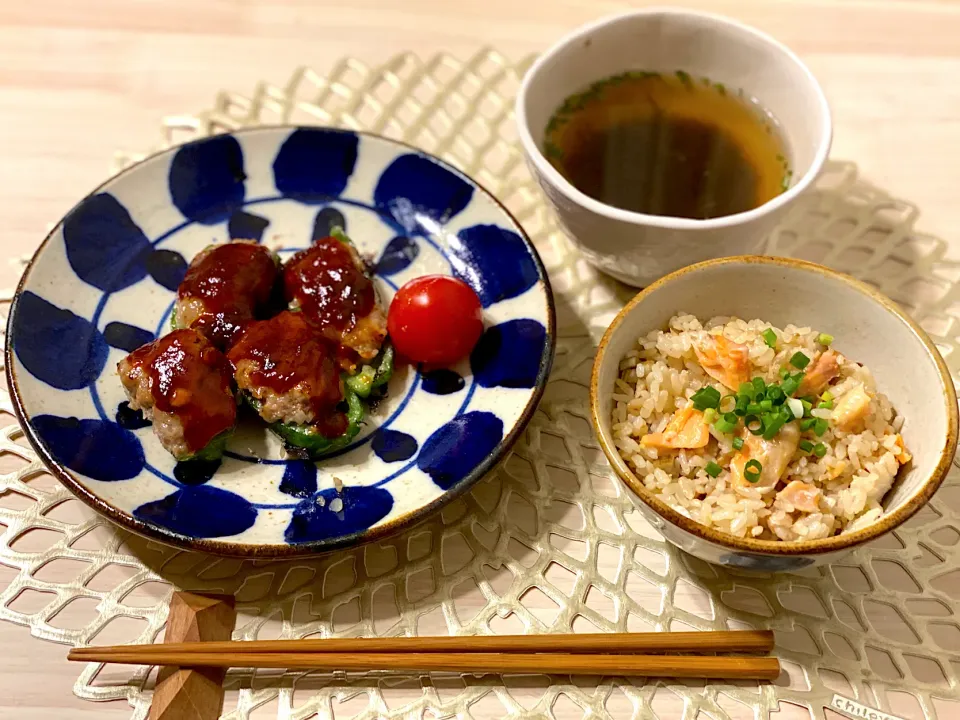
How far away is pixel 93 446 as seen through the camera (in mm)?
2023

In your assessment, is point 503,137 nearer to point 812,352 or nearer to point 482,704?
point 812,352

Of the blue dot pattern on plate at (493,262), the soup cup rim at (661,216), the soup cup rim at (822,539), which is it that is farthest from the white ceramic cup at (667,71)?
the soup cup rim at (822,539)

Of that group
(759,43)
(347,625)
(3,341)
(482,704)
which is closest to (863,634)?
(482,704)

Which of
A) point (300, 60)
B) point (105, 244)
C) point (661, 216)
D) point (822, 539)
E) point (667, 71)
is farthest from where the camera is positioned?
point (300, 60)

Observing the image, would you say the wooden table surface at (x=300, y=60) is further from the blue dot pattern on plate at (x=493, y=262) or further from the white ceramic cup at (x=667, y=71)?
the blue dot pattern on plate at (x=493, y=262)

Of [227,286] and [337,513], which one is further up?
[227,286]

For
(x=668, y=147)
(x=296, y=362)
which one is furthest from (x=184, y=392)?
(x=668, y=147)

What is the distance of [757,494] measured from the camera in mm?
1763

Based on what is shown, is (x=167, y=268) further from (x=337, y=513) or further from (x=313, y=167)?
(x=337, y=513)

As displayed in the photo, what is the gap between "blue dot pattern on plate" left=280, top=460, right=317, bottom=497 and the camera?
2.03 metres

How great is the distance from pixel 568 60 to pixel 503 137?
1.65 ft

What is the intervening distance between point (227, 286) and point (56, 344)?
51 cm

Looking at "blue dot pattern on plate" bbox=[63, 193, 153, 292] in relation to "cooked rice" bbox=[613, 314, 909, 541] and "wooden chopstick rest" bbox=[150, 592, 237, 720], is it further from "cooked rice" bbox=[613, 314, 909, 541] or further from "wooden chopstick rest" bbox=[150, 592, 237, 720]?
"cooked rice" bbox=[613, 314, 909, 541]

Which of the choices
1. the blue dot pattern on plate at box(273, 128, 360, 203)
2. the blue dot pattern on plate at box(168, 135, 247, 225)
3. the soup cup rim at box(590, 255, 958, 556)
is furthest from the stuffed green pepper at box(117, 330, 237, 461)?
the soup cup rim at box(590, 255, 958, 556)
